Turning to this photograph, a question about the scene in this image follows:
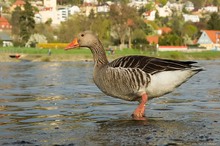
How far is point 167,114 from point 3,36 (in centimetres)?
13546

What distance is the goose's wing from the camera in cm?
970

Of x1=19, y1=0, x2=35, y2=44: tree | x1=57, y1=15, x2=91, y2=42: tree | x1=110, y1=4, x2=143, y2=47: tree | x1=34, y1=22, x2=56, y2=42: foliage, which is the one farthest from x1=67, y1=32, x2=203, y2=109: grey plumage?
x1=34, y1=22, x2=56, y2=42: foliage

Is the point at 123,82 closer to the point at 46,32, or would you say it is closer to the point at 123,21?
the point at 123,21

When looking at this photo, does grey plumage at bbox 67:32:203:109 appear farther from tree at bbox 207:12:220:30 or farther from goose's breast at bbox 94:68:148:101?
tree at bbox 207:12:220:30

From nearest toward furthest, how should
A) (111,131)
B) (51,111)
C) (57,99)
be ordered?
1. (111,131)
2. (51,111)
3. (57,99)

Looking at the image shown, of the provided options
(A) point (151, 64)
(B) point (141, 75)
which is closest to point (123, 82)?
(B) point (141, 75)

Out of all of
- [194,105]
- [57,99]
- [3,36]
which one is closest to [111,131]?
[194,105]

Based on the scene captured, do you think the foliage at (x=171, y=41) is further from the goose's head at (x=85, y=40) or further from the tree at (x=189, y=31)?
the goose's head at (x=85, y=40)

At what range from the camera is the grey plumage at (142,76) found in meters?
9.71

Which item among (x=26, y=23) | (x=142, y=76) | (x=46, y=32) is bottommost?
(x=46, y=32)

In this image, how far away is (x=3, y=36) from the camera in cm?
14275

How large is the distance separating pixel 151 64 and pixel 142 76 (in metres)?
0.29

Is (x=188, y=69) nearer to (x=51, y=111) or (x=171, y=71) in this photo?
(x=171, y=71)

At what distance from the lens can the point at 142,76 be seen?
9867 millimetres
